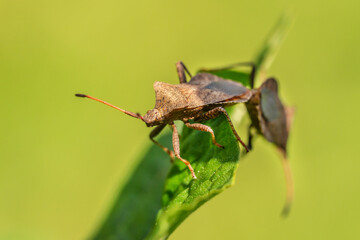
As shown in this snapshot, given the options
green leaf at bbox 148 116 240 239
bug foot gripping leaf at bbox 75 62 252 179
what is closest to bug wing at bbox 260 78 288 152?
bug foot gripping leaf at bbox 75 62 252 179

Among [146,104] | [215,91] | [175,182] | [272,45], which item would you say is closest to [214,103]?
[215,91]

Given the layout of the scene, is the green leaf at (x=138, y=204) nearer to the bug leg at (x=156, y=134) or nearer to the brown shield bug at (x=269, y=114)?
the bug leg at (x=156, y=134)

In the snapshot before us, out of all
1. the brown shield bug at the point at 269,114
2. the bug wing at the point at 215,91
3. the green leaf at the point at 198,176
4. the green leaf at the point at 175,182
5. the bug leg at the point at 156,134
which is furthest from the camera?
the brown shield bug at the point at 269,114

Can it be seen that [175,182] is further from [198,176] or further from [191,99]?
[191,99]

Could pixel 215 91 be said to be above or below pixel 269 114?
above

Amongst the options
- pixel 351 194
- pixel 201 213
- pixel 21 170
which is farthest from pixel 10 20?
pixel 351 194

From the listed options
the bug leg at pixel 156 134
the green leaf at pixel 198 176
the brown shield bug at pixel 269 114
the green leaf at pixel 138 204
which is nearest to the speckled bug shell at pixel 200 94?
the brown shield bug at pixel 269 114

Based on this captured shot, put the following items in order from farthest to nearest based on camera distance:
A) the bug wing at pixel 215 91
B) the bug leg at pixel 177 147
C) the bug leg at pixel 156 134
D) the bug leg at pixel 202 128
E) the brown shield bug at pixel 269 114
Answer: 1. the brown shield bug at pixel 269 114
2. the bug wing at pixel 215 91
3. the bug leg at pixel 156 134
4. the bug leg at pixel 202 128
5. the bug leg at pixel 177 147

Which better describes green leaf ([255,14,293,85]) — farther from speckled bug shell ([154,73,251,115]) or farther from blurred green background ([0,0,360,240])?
blurred green background ([0,0,360,240])
